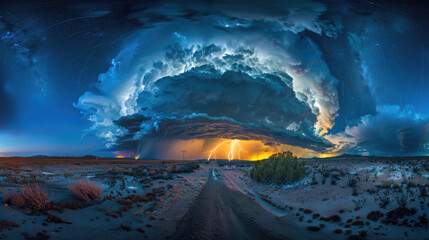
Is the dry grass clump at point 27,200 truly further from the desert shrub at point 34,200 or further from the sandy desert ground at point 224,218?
the sandy desert ground at point 224,218

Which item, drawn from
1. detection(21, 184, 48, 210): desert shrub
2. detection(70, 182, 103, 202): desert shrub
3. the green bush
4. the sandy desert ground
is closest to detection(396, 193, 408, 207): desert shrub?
the sandy desert ground

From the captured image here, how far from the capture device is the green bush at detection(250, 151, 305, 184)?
1872 centimetres

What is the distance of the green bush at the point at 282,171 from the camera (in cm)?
1872

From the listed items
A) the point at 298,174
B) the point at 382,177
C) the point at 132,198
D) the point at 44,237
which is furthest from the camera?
the point at 298,174

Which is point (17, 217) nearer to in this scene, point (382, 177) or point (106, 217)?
point (106, 217)

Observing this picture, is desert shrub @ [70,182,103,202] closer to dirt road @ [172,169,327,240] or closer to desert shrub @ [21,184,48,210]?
desert shrub @ [21,184,48,210]

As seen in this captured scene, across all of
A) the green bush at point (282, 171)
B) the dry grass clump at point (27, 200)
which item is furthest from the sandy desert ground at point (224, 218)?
the green bush at point (282, 171)

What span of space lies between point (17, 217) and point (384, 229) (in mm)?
12456

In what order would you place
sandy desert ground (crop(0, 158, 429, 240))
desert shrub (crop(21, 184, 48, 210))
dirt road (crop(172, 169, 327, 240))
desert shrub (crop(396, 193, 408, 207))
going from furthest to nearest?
1. desert shrub (crop(396, 193, 408, 207))
2. desert shrub (crop(21, 184, 48, 210))
3. dirt road (crop(172, 169, 327, 240))
4. sandy desert ground (crop(0, 158, 429, 240))

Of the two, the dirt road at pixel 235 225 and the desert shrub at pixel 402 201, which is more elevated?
the desert shrub at pixel 402 201

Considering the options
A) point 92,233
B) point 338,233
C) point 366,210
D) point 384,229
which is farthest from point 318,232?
point 92,233

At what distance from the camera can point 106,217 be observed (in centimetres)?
833

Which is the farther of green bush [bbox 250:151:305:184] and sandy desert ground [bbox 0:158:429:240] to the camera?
green bush [bbox 250:151:305:184]

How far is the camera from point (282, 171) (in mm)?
19359
